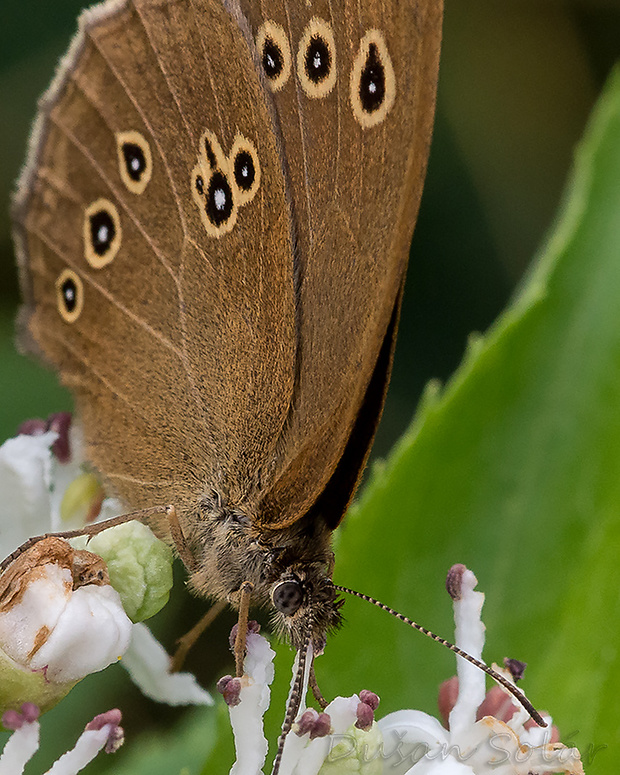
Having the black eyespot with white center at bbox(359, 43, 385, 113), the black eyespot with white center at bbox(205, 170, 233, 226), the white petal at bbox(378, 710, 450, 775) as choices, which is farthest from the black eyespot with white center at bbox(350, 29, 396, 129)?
the white petal at bbox(378, 710, 450, 775)

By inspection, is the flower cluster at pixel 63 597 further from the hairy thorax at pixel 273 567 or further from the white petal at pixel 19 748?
the hairy thorax at pixel 273 567

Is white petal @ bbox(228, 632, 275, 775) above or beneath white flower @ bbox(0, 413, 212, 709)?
beneath

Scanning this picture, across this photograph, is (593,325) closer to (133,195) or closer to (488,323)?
(133,195)

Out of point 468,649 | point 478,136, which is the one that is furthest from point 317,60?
point 478,136

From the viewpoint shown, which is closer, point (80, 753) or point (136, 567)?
point (80, 753)

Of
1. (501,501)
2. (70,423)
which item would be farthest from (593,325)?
(70,423)

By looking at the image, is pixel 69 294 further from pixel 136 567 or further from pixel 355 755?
pixel 355 755

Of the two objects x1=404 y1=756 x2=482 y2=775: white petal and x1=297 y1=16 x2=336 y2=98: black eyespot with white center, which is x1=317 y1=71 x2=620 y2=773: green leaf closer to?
x1=404 y1=756 x2=482 y2=775: white petal
